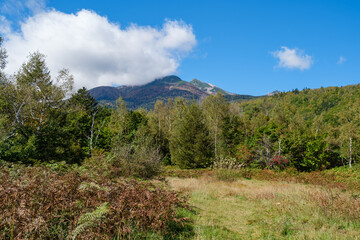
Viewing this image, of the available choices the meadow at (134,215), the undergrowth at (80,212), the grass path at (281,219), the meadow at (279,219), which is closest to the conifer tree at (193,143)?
the meadow at (279,219)

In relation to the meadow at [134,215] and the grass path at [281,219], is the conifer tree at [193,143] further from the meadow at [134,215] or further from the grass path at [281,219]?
the meadow at [134,215]

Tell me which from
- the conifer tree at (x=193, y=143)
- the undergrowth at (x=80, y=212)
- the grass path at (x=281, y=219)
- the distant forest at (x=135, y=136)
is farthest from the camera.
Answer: the conifer tree at (x=193, y=143)

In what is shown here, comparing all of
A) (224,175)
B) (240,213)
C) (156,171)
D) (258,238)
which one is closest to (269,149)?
(224,175)

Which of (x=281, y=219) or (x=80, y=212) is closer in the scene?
(x=80, y=212)

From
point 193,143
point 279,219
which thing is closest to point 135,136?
point 193,143

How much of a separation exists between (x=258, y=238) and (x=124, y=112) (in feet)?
101

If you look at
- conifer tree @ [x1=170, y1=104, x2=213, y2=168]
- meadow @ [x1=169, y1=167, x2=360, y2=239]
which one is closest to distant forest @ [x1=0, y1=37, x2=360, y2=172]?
conifer tree @ [x1=170, y1=104, x2=213, y2=168]

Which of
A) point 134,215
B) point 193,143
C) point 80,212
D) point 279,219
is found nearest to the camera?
point 80,212

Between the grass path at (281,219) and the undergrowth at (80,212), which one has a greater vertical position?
the undergrowth at (80,212)

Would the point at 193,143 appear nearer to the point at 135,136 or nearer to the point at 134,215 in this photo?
the point at 135,136

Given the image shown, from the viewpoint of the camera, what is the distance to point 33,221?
2574 millimetres

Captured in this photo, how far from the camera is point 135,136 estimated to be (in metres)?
31.2

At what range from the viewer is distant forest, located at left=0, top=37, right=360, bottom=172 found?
14.5 meters

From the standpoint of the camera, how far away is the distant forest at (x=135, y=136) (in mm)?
14508
